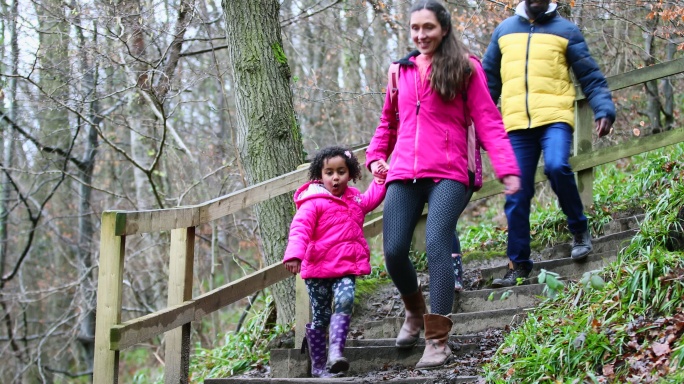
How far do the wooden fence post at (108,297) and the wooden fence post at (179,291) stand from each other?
644 millimetres

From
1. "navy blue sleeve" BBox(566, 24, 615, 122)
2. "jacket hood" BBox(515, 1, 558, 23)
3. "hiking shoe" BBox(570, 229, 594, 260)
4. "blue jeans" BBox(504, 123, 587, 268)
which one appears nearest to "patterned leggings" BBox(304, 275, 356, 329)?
"blue jeans" BBox(504, 123, 587, 268)

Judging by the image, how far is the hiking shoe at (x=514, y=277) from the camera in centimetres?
582

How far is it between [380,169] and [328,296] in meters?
0.86

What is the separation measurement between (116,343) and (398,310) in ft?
8.51

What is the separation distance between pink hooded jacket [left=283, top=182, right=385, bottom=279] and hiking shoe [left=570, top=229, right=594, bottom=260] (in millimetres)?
1769

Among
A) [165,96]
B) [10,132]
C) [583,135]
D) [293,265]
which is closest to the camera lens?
[293,265]

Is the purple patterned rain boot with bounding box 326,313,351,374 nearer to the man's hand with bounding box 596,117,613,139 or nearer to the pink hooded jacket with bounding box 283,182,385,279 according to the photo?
the pink hooded jacket with bounding box 283,182,385,279

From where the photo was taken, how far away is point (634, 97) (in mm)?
11484

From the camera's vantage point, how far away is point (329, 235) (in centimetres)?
486

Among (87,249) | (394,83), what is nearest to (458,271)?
(394,83)

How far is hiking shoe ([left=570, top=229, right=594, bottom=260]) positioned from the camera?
586cm

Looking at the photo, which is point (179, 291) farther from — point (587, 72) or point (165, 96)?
point (165, 96)

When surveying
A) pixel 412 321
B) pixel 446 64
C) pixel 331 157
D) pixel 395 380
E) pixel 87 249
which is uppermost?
pixel 446 64

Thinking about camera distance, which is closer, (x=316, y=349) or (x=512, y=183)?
(x=512, y=183)
